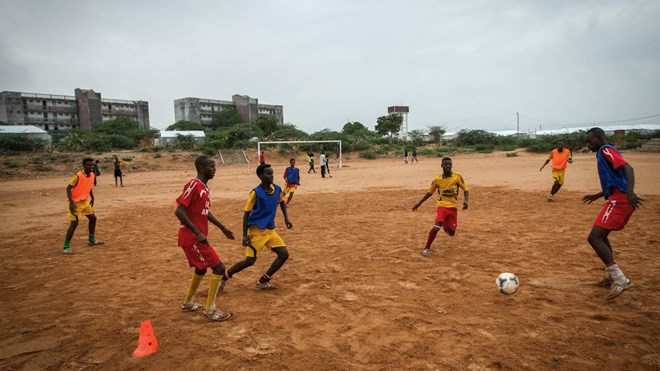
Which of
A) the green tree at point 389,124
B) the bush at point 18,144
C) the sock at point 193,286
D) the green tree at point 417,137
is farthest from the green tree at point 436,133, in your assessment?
the sock at point 193,286

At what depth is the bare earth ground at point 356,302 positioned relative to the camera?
3.37 meters

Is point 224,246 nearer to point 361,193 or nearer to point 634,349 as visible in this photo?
point 634,349

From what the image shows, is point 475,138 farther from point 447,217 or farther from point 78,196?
point 78,196

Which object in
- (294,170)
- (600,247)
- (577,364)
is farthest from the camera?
(294,170)

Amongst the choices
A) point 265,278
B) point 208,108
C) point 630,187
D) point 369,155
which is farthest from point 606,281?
point 208,108

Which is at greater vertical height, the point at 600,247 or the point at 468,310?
the point at 600,247

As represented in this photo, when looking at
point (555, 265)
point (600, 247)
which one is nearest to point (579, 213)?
point (555, 265)

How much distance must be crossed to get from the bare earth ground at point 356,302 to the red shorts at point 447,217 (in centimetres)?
56

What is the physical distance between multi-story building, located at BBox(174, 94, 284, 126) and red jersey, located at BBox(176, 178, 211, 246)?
8345 centimetres

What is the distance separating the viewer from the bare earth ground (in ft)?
11.0

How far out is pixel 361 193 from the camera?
50.6 ft

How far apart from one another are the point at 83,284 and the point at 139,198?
11.0 meters

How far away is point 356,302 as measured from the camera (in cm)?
453

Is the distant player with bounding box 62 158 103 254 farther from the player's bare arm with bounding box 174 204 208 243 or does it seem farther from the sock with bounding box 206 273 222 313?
the sock with bounding box 206 273 222 313
